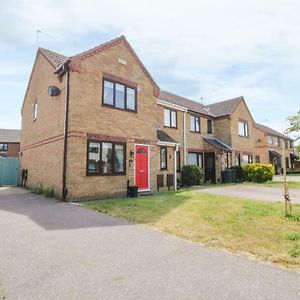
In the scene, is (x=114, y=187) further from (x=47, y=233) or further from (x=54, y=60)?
(x=54, y=60)

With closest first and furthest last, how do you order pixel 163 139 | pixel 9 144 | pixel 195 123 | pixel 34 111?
pixel 163 139 < pixel 34 111 < pixel 195 123 < pixel 9 144

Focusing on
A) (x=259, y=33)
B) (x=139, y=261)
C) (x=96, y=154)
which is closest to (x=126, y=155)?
(x=96, y=154)

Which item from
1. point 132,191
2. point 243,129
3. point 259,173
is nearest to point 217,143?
point 259,173

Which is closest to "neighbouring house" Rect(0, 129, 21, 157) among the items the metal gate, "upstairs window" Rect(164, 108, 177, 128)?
the metal gate

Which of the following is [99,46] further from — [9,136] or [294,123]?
[9,136]

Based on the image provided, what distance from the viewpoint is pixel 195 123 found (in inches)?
866

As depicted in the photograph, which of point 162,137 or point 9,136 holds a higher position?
point 9,136

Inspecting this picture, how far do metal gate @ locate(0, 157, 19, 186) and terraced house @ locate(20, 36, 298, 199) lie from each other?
2203 millimetres

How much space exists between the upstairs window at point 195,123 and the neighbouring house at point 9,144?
35.2 metres

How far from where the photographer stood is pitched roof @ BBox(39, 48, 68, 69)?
1387cm

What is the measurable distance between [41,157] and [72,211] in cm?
735

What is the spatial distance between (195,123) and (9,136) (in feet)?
127

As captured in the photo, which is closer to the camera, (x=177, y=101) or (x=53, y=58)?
(x=53, y=58)

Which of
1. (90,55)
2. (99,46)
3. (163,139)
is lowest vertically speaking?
(163,139)
